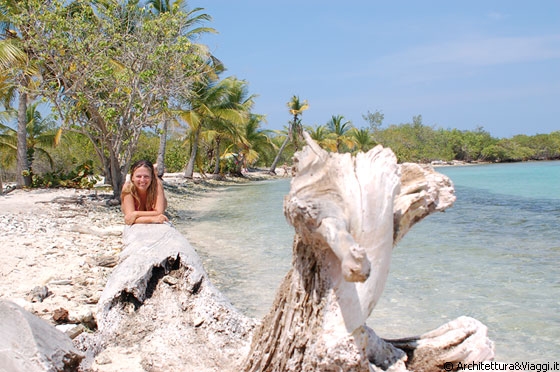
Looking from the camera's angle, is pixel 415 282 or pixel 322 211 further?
pixel 415 282

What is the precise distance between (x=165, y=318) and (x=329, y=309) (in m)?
1.69

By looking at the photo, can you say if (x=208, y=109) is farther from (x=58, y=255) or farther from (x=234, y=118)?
(x=58, y=255)

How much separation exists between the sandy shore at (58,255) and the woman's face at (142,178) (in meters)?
1.27

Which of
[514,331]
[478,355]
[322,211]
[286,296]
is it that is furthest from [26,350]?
[514,331]

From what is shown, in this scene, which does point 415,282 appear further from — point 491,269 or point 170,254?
point 170,254

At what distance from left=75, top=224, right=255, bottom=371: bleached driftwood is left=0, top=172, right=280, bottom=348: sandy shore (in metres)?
0.65

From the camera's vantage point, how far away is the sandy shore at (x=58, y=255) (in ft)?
17.0

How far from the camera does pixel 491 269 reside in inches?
328

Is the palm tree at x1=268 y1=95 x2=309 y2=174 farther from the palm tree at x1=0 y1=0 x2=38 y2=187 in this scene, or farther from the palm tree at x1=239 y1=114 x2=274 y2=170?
the palm tree at x1=0 y1=0 x2=38 y2=187

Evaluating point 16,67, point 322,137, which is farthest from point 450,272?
point 322,137

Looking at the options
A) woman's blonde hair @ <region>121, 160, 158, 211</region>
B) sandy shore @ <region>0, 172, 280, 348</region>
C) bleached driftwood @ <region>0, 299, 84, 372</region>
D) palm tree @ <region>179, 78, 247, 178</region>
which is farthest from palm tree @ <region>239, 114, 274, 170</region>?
bleached driftwood @ <region>0, 299, 84, 372</region>

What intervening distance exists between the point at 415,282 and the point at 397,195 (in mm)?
5121

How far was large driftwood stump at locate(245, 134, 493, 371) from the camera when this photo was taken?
7.90ft

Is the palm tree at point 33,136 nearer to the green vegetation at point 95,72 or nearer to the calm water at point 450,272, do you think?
the green vegetation at point 95,72
